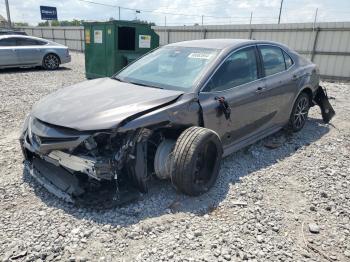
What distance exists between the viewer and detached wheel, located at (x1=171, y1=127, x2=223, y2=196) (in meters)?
3.21

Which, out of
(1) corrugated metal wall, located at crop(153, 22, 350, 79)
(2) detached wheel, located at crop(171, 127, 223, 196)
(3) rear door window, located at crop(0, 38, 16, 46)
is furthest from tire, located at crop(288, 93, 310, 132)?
(3) rear door window, located at crop(0, 38, 16, 46)

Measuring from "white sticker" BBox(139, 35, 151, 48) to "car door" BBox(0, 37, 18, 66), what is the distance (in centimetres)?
529

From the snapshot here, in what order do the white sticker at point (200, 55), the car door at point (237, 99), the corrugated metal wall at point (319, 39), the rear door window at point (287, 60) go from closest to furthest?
the car door at point (237, 99), the white sticker at point (200, 55), the rear door window at point (287, 60), the corrugated metal wall at point (319, 39)

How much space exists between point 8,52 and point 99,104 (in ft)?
34.6

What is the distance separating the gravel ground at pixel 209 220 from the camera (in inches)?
105

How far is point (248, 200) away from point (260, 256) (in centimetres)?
88

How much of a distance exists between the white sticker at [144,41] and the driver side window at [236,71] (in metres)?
6.30

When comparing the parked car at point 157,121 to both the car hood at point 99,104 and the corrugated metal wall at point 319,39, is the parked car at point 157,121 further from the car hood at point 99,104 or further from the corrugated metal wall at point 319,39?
the corrugated metal wall at point 319,39

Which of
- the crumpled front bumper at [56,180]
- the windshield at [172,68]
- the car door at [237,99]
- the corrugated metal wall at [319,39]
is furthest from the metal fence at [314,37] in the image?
the crumpled front bumper at [56,180]

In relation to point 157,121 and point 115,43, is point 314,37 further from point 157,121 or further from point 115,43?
point 157,121

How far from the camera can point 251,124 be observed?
14.3 feet

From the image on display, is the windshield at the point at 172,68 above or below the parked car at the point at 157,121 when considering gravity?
above

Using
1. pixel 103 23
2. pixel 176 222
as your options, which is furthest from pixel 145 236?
pixel 103 23

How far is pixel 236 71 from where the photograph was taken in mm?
4125
